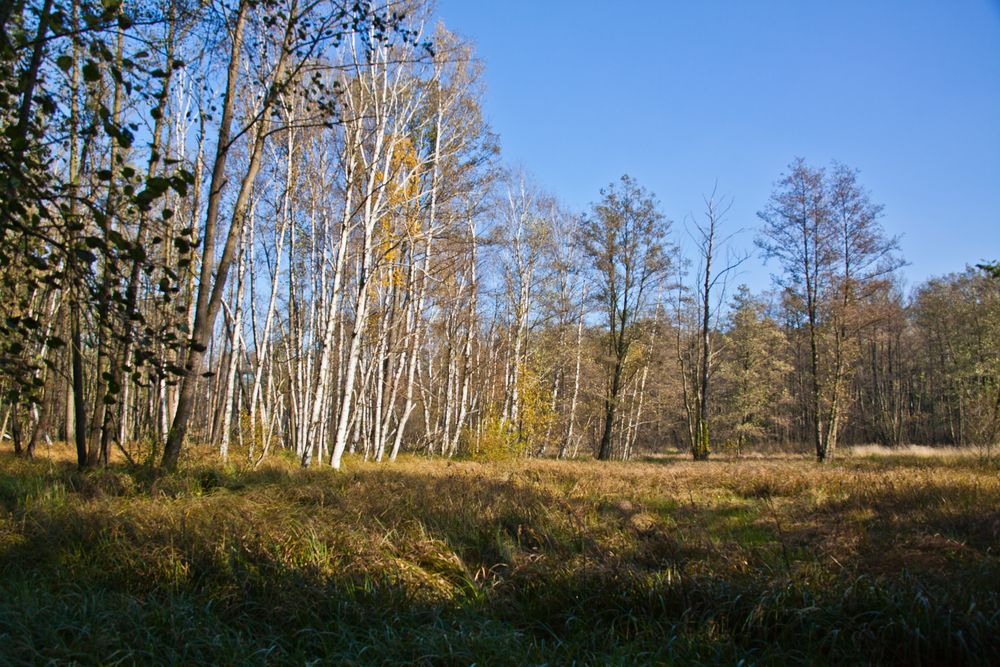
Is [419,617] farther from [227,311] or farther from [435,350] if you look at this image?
[435,350]

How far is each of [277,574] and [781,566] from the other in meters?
3.47

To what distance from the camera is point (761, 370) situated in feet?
123

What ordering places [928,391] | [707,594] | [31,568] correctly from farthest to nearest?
[928,391]
[31,568]
[707,594]

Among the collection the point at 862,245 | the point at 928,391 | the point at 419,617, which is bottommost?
the point at 419,617

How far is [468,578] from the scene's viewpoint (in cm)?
419

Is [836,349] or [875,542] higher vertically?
[836,349]

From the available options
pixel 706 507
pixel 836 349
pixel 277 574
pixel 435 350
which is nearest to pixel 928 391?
pixel 836 349

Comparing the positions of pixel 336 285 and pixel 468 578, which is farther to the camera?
pixel 336 285

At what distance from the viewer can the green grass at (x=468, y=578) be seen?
3066mm

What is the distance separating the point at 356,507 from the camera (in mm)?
5570

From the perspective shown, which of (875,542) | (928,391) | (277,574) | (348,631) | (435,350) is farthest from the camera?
(928,391)

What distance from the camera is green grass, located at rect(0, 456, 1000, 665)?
121 inches

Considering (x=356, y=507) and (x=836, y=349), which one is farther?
(x=836, y=349)

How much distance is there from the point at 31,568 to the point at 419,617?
295 centimetres
